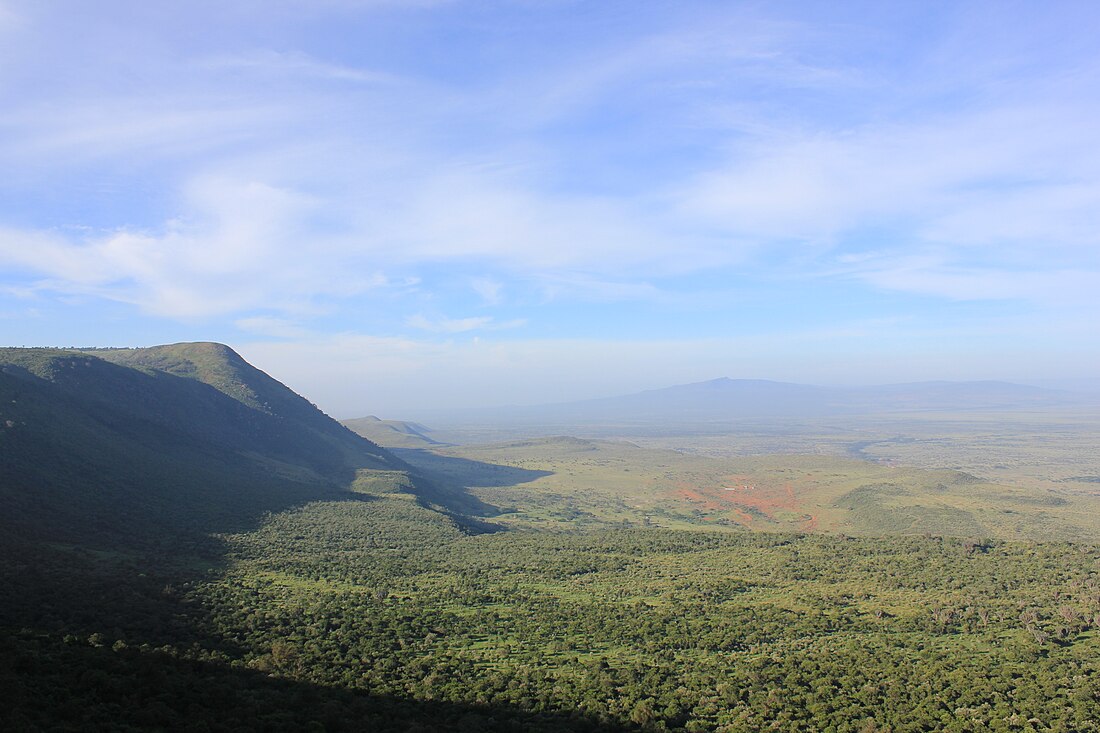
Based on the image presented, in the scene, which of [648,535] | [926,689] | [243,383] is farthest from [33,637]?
[243,383]

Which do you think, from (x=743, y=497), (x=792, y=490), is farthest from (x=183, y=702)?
(x=792, y=490)

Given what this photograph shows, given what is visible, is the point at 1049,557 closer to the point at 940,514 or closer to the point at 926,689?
the point at 926,689

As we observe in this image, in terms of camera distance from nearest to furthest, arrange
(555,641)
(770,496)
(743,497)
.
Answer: (555,641)
(770,496)
(743,497)

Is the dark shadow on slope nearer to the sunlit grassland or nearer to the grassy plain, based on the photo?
the sunlit grassland

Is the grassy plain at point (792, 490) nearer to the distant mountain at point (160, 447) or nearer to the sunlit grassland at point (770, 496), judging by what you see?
Answer: the sunlit grassland at point (770, 496)

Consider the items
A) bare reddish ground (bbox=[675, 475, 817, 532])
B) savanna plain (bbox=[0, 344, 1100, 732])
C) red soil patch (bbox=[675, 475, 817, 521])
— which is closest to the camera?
savanna plain (bbox=[0, 344, 1100, 732])

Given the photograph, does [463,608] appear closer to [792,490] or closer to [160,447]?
[160,447]

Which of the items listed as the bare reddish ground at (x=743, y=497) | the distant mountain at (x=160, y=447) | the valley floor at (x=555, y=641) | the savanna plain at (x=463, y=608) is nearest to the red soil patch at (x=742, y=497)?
the bare reddish ground at (x=743, y=497)

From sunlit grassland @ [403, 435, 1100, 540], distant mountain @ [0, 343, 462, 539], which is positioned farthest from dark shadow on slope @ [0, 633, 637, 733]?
sunlit grassland @ [403, 435, 1100, 540]
